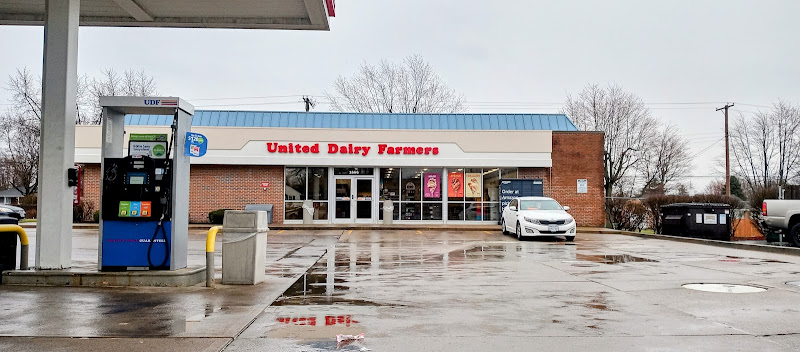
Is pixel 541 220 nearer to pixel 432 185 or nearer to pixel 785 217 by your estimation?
pixel 785 217

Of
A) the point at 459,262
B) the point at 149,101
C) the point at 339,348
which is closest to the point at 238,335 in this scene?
the point at 339,348

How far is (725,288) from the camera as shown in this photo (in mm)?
9469

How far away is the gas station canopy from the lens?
38.4 ft

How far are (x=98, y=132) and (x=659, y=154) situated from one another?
4558cm

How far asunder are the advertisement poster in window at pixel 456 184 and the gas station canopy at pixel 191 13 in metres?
18.6

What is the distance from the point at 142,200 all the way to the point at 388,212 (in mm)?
Result: 20656

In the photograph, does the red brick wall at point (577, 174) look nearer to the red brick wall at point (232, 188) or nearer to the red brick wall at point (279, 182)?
the red brick wall at point (279, 182)

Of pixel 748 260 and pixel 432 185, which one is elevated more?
pixel 432 185

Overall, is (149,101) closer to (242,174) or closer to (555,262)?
(555,262)

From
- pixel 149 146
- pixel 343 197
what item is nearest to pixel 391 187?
pixel 343 197

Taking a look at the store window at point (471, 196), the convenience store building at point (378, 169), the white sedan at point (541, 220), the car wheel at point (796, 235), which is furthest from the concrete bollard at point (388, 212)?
the car wheel at point (796, 235)

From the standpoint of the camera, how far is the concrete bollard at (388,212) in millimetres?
29797

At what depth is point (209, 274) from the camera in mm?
9328

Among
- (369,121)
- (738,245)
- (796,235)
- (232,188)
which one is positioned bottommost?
(738,245)
